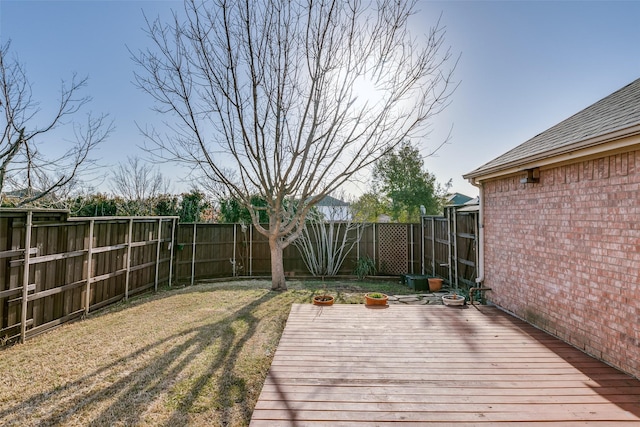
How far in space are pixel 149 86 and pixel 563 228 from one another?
834 cm

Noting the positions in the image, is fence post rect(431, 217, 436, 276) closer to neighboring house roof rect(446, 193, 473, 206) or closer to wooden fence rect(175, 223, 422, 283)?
wooden fence rect(175, 223, 422, 283)

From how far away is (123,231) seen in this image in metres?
6.55


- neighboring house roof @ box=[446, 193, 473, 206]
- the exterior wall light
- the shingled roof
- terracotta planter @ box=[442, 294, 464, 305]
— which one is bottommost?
terracotta planter @ box=[442, 294, 464, 305]

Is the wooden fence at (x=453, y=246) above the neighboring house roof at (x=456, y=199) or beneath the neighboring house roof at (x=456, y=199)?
beneath

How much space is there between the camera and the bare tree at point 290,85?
20.8 ft

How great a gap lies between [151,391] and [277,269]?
4.80m

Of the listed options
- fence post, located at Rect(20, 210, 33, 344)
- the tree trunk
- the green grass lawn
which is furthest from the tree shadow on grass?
the tree trunk

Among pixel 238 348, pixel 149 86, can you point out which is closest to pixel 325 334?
pixel 238 348

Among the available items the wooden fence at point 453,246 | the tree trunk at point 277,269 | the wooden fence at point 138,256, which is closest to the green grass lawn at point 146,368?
the wooden fence at point 138,256

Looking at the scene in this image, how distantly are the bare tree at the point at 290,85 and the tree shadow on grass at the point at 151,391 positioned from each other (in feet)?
12.8

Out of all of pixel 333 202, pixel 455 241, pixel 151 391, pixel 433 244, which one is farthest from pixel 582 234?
pixel 333 202

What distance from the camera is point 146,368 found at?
335 centimetres

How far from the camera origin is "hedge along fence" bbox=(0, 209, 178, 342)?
4.02 metres

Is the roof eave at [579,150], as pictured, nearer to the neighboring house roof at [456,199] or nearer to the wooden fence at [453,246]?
the wooden fence at [453,246]
